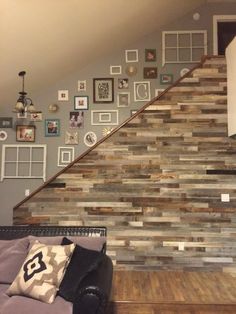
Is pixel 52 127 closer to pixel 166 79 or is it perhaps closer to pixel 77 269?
pixel 166 79

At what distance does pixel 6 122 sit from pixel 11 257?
2675mm

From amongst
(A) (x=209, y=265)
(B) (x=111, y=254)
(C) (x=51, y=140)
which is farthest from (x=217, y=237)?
(C) (x=51, y=140)

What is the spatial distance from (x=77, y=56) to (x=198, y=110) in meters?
1.84

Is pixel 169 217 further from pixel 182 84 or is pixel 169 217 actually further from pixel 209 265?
pixel 182 84

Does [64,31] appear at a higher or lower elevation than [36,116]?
higher

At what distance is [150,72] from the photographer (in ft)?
16.2

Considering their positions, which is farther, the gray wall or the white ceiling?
the gray wall

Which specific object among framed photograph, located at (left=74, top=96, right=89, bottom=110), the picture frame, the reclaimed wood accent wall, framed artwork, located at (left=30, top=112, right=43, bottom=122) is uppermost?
the picture frame

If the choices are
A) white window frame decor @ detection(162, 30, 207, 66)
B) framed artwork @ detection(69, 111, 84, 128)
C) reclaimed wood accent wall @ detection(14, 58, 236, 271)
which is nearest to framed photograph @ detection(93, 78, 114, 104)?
framed artwork @ detection(69, 111, 84, 128)

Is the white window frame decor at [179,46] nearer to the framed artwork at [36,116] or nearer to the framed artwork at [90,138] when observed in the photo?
the framed artwork at [90,138]

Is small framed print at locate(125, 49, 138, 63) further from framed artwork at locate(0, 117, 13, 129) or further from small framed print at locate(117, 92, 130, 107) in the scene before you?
framed artwork at locate(0, 117, 13, 129)

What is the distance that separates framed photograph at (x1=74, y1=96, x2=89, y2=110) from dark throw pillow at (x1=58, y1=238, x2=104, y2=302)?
272cm

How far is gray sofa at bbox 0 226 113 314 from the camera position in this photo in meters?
2.17

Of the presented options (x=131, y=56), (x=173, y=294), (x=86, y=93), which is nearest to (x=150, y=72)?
(x=131, y=56)
